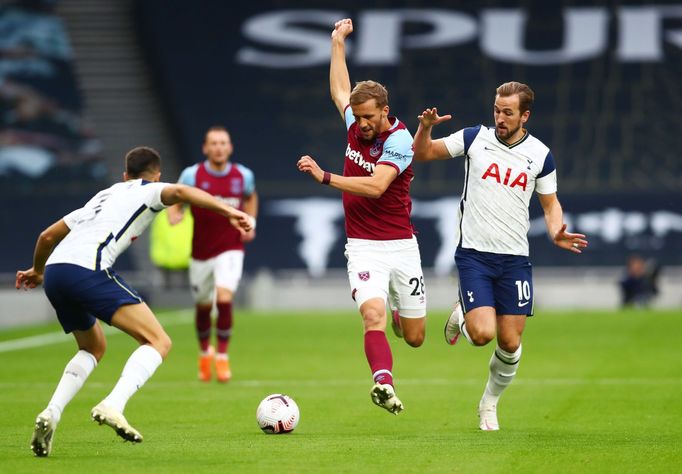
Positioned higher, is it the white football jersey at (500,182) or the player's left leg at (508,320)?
the white football jersey at (500,182)

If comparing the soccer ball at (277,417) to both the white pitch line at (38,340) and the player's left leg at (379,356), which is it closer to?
the player's left leg at (379,356)

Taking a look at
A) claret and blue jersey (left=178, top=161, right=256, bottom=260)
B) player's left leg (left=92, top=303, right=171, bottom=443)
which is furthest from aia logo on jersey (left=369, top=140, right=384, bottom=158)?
claret and blue jersey (left=178, top=161, right=256, bottom=260)

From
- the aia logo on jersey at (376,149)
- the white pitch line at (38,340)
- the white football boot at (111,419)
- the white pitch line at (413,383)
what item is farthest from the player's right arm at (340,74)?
the white pitch line at (38,340)

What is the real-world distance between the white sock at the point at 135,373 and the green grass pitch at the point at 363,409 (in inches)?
14.3

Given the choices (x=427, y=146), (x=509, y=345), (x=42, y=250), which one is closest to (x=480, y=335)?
(x=509, y=345)

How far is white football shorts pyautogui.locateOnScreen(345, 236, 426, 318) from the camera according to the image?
9.44 meters

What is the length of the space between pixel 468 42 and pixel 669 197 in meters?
6.55

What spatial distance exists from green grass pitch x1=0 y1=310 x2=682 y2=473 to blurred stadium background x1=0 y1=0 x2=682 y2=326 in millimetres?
12422

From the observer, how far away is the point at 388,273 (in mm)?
9586

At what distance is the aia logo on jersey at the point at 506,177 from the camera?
9.37 meters

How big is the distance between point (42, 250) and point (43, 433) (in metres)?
1.26

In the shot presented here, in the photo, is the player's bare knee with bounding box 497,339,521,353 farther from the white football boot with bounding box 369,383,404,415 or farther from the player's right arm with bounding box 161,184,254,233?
the player's right arm with bounding box 161,184,254,233

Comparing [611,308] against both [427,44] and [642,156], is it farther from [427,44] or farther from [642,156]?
[427,44]

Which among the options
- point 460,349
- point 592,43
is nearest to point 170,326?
point 460,349
